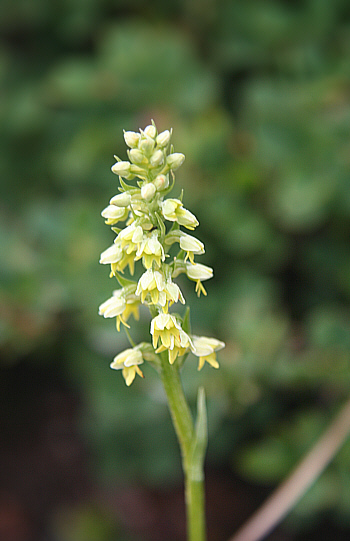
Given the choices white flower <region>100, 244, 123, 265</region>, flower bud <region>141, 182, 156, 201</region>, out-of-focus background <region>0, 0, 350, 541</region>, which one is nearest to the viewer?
flower bud <region>141, 182, 156, 201</region>

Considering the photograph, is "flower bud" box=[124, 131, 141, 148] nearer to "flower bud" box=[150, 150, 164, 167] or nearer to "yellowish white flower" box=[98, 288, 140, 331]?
"flower bud" box=[150, 150, 164, 167]

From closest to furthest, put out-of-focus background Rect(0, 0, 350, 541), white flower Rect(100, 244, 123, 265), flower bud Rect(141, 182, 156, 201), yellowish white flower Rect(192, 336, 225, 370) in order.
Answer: flower bud Rect(141, 182, 156, 201), white flower Rect(100, 244, 123, 265), yellowish white flower Rect(192, 336, 225, 370), out-of-focus background Rect(0, 0, 350, 541)

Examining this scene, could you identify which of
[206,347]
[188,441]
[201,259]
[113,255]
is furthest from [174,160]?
[201,259]

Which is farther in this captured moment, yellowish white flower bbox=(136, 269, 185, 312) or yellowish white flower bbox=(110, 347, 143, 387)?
yellowish white flower bbox=(110, 347, 143, 387)

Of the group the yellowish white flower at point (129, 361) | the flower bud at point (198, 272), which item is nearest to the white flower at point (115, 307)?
the yellowish white flower at point (129, 361)

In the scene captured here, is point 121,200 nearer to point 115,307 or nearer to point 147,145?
point 147,145

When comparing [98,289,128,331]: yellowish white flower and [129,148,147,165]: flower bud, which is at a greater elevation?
[129,148,147,165]: flower bud

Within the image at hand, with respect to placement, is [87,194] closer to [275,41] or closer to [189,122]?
[189,122]

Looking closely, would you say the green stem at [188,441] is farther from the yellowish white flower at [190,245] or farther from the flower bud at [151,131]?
the flower bud at [151,131]

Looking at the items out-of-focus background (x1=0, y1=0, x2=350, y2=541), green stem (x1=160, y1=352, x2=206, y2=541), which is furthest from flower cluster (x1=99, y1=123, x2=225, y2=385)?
out-of-focus background (x1=0, y1=0, x2=350, y2=541)

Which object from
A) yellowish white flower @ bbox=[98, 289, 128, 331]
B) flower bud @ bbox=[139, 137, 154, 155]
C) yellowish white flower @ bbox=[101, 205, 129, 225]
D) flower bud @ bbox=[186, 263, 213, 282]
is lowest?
yellowish white flower @ bbox=[98, 289, 128, 331]
